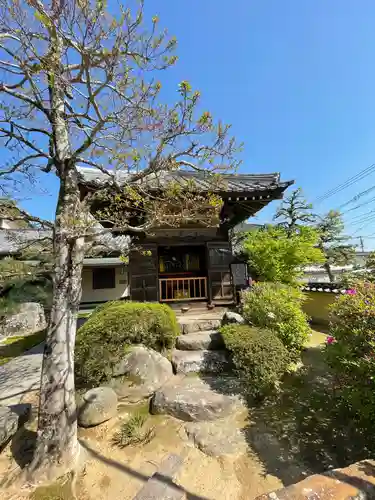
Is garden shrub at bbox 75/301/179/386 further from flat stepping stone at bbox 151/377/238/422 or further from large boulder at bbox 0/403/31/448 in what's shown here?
flat stepping stone at bbox 151/377/238/422

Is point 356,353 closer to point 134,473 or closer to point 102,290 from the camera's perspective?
point 134,473

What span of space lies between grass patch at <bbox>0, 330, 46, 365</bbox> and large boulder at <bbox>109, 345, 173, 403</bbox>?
13.8ft

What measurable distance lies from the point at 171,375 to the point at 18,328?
834cm

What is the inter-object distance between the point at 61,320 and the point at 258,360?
114 inches

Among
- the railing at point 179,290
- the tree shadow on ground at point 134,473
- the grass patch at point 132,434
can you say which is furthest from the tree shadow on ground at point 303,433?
the railing at point 179,290

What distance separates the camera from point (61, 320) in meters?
2.92

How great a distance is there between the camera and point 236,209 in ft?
23.6

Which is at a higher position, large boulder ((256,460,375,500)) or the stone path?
large boulder ((256,460,375,500))

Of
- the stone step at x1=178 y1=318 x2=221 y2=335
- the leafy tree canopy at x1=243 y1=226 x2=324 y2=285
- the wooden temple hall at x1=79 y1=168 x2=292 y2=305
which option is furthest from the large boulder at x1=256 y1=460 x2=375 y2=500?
the leafy tree canopy at x1=243 y1=226 x2=324 y2=285

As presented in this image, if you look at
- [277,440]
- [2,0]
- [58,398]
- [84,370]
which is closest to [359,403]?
[277,440]

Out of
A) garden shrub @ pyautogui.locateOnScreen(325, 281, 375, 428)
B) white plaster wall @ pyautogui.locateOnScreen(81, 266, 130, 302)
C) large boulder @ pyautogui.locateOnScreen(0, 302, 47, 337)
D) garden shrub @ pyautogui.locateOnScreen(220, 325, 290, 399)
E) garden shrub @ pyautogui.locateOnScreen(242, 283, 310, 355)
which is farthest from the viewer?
white plaster wall @ pyautogui.locateOnScreen(81, 266, 130, 302)

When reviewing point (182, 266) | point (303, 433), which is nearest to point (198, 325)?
point (303, 433)

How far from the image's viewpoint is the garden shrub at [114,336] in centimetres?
400

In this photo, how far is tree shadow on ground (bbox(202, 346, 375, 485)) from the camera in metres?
2.56
